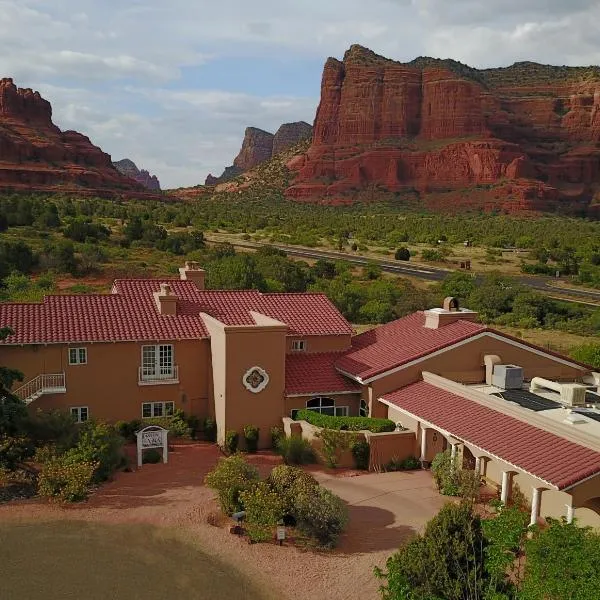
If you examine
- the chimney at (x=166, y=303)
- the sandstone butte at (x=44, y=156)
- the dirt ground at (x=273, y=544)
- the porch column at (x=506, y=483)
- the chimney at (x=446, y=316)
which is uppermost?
the sandstone butte at (x=44, y=156)

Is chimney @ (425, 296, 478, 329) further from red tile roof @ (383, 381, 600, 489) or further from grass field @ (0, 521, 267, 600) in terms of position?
grass field @ (0, 521, 267, 600)

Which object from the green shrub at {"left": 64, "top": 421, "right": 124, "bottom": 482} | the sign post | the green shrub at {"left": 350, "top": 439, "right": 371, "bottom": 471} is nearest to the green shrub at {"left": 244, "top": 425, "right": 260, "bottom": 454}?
the sign post

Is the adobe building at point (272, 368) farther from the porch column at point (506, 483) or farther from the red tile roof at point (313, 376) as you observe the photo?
the porch column at point (506, 483)

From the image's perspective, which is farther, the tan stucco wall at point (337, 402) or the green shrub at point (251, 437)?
the tan stucco wall at point (337, 402)

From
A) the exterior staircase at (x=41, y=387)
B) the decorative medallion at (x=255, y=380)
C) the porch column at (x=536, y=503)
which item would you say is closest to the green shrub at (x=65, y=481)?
the exterior staircase at (x=41, y=387)

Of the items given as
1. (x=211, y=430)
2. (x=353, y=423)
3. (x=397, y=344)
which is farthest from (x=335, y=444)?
(x=397, y=344)

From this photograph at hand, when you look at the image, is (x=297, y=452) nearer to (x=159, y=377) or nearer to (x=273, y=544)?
(x=273, y=544)

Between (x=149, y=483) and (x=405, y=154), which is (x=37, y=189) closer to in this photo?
(x=405, y=154)
